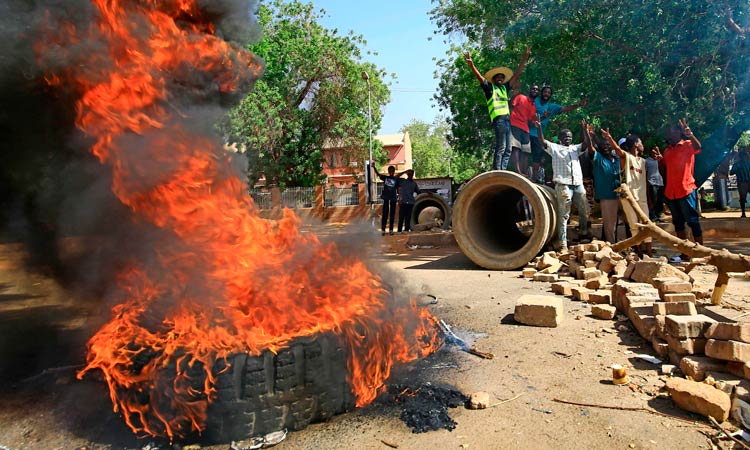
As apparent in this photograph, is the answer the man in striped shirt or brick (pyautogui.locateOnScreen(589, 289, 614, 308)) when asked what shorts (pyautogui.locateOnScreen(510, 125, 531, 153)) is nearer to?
brick (pyautogui.locateOnScreen(589, 289, 614, 308))

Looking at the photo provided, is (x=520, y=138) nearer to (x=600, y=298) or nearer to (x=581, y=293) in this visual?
(x=581, y=293)

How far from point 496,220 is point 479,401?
7.50 metres

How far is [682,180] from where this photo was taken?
770cm

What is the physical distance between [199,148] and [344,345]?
83.1 inches

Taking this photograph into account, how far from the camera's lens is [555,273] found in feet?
23.3

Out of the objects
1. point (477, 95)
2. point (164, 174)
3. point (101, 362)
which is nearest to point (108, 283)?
point (164, 174)

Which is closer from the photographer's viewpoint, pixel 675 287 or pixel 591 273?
pixel 675 287

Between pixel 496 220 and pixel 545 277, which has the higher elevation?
pixel 496 220

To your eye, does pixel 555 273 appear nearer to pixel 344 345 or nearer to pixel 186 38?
pixel 344 345

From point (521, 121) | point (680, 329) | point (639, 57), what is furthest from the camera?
point (639, 57)

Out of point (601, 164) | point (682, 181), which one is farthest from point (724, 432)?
point (601, 164)

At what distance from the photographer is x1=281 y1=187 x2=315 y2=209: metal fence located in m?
27.0

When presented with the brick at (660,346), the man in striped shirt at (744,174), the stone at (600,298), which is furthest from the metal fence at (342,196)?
the brick at (660,346)

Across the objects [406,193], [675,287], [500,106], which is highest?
[500,106]
